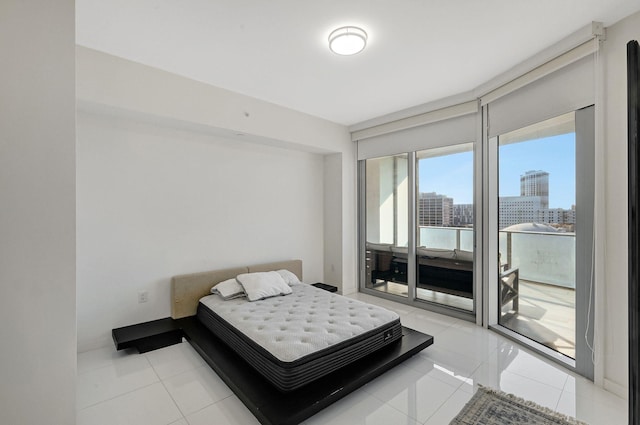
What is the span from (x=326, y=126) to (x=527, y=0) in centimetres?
283

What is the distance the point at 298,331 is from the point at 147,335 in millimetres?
1564

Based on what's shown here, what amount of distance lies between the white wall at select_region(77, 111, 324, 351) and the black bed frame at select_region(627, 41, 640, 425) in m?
3.60

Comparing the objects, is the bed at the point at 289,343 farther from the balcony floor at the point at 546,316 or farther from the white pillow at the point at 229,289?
the balcony floor at the point at 546,316

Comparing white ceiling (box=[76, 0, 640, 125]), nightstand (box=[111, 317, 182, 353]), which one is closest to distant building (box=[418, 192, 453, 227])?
white ceiling (box=[76, 0, 640, 125])

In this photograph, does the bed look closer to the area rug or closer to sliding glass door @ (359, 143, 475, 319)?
the area rug

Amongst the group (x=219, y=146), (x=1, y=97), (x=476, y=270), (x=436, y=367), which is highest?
(x=219, y=146)

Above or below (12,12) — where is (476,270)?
below

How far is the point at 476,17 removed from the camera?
6.91 feet

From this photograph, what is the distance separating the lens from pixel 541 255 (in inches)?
113

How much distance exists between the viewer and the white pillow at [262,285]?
10.8 feet

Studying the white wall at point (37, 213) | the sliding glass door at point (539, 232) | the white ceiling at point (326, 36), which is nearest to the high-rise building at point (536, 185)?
the sliding glass door at point (539, 232)

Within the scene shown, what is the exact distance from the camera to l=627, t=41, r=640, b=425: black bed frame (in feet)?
2.71

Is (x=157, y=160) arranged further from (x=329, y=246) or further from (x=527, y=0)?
(x=527, y=0)

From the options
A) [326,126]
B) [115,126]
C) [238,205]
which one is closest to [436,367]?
[238,205]
